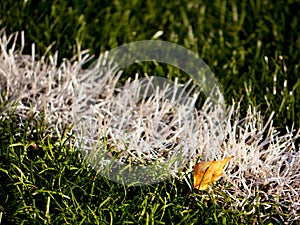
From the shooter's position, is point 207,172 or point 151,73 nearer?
point 207,172

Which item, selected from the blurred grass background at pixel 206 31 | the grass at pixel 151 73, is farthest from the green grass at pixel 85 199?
the blurred grass background at pixel 206 31

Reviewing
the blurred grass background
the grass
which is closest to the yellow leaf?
the grass

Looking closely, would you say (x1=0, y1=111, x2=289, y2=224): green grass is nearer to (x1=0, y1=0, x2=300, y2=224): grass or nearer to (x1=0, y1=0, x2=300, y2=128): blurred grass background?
(x1=0, y1=0, x2=300, y2=224): grass

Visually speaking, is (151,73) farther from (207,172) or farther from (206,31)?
(207,172)

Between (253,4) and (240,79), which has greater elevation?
(253,4)

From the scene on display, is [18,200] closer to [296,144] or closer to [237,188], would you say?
[237,188]

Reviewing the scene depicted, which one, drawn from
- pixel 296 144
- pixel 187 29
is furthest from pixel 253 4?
pixel 296 144

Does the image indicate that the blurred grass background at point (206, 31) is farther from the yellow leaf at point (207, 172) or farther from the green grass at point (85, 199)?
the green grass at point (85, 199)

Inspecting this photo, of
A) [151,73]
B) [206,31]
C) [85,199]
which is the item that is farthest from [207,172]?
[206,31]
